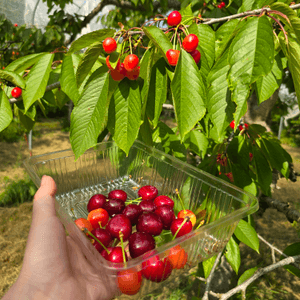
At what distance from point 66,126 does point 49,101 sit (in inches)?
227

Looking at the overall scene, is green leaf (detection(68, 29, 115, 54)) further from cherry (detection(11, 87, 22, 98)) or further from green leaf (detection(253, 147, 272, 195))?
green leaf (detection(253, 147, 272, 195))

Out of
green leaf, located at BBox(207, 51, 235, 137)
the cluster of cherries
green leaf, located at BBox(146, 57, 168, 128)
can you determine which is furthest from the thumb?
green leaf, located at BBox(207, 51, 235, 137)

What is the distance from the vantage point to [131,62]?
567mm

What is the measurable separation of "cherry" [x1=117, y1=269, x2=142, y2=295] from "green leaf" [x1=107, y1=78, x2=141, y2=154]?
0.27 m

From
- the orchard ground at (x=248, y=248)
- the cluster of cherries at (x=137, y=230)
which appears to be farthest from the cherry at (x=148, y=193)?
the orchard ground at (x=248, y=248)

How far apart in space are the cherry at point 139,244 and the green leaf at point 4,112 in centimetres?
53

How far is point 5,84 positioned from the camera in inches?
35.4

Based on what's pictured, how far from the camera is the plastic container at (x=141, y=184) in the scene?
0.66 metres

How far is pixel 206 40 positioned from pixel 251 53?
0.62 feet

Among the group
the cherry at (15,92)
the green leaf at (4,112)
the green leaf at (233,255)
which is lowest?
the green leaf at (233,255)

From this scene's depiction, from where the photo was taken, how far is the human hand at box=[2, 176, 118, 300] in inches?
26.6

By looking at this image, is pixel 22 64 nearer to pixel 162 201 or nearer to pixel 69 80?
pixel 69 80

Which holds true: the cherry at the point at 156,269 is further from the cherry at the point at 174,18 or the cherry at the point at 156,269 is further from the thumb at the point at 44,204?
the cherry at the point at 174,18

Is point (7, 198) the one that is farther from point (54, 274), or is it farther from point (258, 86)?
point (258, 86)
